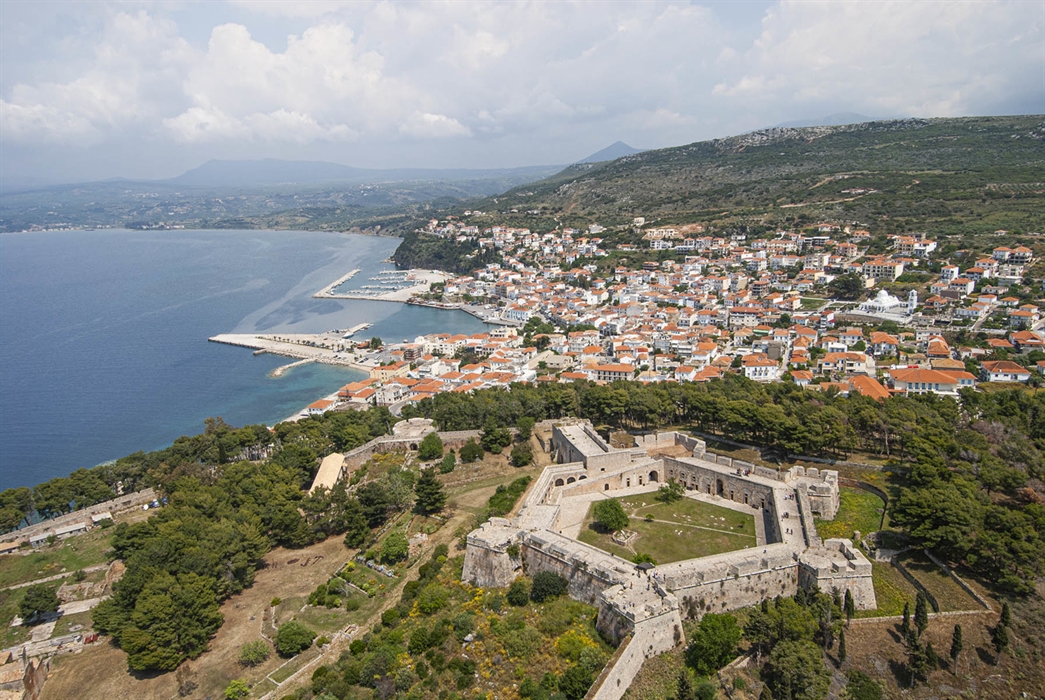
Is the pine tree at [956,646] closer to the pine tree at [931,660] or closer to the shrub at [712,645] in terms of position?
the pine tree at [931,660]

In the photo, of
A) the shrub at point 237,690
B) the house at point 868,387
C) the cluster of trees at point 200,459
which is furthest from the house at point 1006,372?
the shrub at point 237,690

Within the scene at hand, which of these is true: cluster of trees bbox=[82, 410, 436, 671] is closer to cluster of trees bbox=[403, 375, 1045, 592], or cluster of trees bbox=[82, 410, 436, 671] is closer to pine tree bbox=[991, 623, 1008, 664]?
cluster of trees bbox=[403, 375, 1045, 592]

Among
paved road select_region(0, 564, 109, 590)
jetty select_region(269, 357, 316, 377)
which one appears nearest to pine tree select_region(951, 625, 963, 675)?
paved road select_region(0, 564, 109, 590)

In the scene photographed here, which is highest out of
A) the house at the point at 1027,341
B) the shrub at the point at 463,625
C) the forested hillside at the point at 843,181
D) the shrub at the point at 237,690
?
the forested hillside at the point at 843,181

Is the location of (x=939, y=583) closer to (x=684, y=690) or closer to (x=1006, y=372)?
(x=684, y=690)

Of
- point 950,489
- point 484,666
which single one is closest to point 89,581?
point 484,666

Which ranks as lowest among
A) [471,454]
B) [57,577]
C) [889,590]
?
[57,577]

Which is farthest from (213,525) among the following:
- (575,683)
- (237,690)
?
(575,683)
